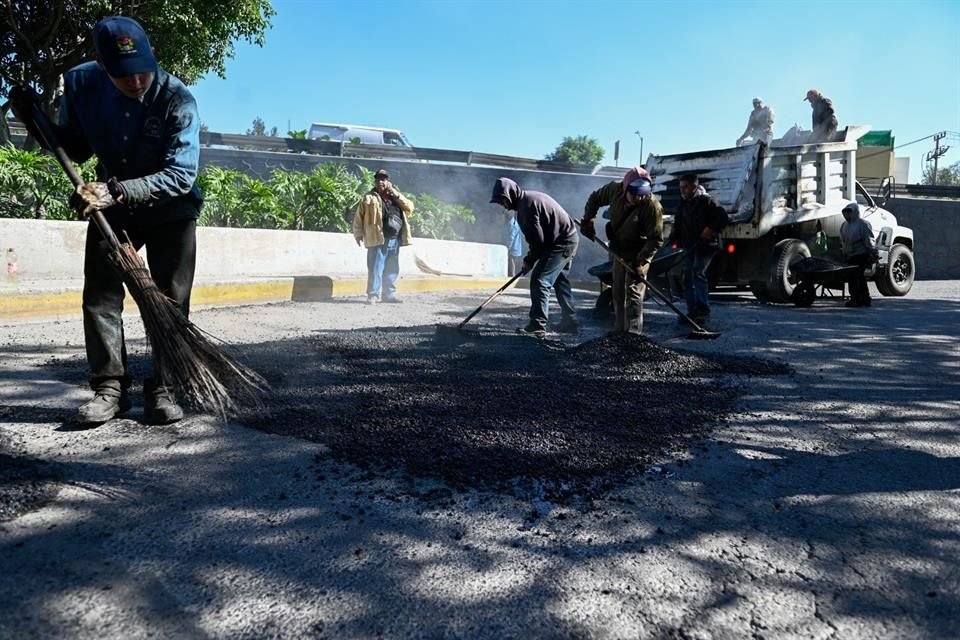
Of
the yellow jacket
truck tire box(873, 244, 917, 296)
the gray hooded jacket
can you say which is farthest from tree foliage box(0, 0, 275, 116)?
truck tire box(873, 244, 917, 296)

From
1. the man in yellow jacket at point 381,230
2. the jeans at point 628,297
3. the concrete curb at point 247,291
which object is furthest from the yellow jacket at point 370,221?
the jeans at point 628,297

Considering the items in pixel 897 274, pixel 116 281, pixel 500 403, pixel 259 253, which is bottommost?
pixel 500 403

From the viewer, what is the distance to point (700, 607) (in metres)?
2.03

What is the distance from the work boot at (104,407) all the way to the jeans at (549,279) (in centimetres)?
416

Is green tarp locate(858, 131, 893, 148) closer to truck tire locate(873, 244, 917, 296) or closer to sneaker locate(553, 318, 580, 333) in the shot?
truck tire locate(873, 244, 917, 296)

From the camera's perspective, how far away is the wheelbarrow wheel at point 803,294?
1049cm

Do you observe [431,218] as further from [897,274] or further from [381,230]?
[897,274]

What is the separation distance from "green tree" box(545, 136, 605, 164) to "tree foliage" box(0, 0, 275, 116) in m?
51.9

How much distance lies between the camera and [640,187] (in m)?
6.35

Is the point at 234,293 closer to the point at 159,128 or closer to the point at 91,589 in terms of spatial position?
the point at 159,128

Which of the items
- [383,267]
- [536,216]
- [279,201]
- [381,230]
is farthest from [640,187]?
[279,201]

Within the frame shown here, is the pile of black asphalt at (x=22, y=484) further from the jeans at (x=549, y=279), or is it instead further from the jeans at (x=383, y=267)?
the jeans at (x=383, y=267)

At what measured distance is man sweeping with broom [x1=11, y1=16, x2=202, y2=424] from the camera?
3242mm

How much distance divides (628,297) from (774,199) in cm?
493
